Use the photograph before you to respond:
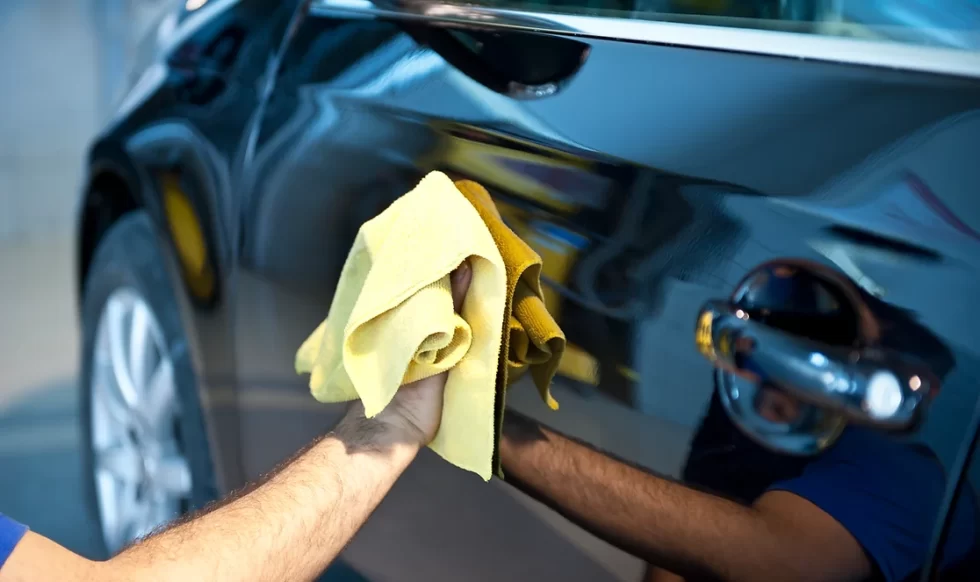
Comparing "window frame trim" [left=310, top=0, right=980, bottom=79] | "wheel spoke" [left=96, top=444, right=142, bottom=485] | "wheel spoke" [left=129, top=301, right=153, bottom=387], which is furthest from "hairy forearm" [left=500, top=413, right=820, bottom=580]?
"wheel spoke" [left=96, top=444, right=142, bottom=485]

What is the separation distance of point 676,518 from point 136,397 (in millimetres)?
1295

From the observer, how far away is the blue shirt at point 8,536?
2.34 ft

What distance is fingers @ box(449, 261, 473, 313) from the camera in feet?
2.84

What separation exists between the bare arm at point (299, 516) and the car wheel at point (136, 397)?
0.71 m

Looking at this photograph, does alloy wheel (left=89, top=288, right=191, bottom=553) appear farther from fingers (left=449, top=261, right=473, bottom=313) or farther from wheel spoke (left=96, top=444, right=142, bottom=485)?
fingers (left=449, top=261, right=473, bottom=313)

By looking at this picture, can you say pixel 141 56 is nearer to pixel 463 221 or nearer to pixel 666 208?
pixel 463 221

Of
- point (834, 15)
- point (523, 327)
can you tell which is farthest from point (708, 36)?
point (523, 327)

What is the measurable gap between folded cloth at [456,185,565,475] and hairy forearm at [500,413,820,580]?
0.04 meters

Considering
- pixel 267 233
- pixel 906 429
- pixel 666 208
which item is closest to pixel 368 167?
pixel 267 233

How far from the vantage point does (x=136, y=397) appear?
1.77 meters

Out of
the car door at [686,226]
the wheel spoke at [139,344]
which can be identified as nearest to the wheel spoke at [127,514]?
the wheel spoke at [139,344]

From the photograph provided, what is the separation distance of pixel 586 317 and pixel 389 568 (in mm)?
540

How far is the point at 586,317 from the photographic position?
34.3 inches

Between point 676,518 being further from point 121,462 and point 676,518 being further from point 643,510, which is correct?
point 121,462
